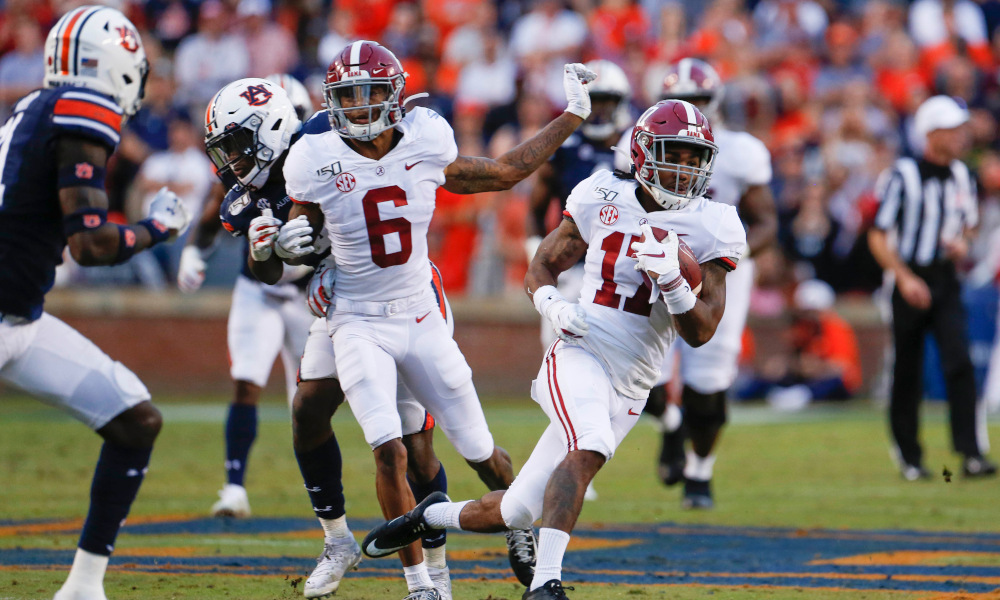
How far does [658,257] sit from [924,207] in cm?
→ 509

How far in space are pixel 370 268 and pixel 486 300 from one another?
8598 mm

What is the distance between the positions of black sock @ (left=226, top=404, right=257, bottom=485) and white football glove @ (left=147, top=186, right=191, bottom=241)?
2534 millimetres

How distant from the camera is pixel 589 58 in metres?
14.4

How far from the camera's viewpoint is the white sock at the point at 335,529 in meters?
5.19

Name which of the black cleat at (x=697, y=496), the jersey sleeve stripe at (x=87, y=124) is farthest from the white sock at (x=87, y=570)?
the black cleat at (x=697, y=496)

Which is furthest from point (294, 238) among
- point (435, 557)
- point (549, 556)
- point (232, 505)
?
point (232, 505)

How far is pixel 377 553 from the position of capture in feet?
15.5

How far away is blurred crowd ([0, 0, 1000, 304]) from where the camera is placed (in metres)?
13.4

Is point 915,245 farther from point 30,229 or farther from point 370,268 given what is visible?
point 30,229

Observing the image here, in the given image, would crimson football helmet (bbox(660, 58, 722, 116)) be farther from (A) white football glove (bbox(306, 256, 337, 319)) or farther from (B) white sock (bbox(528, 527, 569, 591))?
(B) white sock (bbox(528, 527, 569, 591))

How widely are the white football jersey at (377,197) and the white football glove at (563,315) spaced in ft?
1.88

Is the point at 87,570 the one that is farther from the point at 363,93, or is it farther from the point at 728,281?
the point at 728,281

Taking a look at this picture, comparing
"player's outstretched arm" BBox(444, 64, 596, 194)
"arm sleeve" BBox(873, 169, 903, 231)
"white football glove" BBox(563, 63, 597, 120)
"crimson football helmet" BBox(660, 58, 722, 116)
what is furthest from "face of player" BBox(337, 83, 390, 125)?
"arm sleeve" BBox(873, 169, 903, 231)

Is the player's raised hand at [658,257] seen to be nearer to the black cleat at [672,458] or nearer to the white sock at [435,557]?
the white sock at [435,557]
